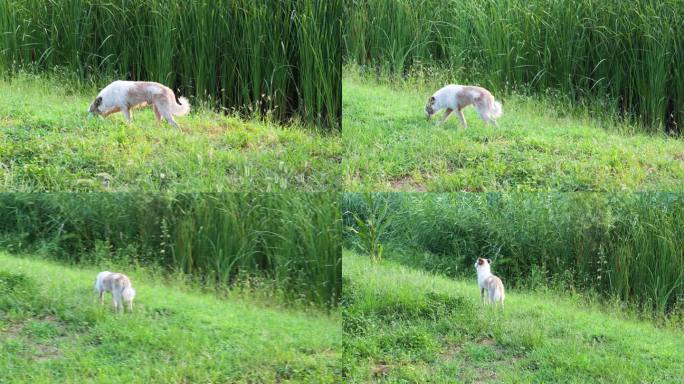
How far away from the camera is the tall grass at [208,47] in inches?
411

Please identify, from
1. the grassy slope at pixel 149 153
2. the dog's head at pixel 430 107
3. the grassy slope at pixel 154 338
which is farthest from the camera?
the dog's head at pixel 430 107

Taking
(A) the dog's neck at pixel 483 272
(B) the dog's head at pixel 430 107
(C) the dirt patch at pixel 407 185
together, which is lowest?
(A) the dog's neck at pixel 483 272

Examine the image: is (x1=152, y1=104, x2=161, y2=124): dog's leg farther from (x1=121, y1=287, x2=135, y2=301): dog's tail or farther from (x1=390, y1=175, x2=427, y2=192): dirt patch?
(x1=390, y1=175, x2=427, y2=192): dirt patch

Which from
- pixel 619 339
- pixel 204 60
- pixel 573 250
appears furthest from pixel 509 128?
pixel 204 60

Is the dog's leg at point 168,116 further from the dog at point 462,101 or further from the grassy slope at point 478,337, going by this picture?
the dog at point 462,101

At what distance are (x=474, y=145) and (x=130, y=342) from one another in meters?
4.08

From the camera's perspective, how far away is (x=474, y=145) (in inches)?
374

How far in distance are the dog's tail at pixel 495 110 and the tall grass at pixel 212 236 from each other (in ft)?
6.44

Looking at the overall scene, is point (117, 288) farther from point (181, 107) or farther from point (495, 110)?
point (495, 110)

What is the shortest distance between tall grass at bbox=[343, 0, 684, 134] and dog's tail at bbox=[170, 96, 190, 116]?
1875 millimetres

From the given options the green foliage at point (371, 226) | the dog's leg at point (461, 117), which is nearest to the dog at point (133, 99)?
the green foliage at point (371, 226)

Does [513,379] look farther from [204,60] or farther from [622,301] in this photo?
[204,60]

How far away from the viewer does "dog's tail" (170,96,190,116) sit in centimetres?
991

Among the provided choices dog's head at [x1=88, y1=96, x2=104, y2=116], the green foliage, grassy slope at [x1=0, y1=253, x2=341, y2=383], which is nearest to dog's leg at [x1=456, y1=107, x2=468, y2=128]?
the green foliage
